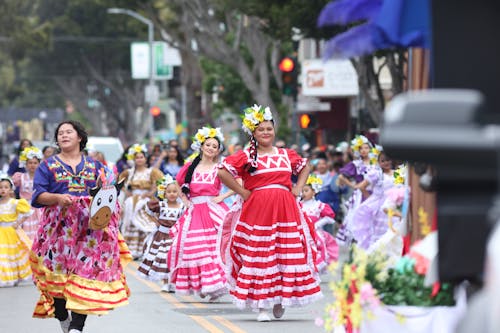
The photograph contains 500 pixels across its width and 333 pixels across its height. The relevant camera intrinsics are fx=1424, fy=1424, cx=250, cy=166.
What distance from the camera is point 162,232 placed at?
18297 millimetres

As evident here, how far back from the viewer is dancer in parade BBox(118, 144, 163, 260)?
77.2ft

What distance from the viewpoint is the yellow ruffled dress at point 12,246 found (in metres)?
19.1

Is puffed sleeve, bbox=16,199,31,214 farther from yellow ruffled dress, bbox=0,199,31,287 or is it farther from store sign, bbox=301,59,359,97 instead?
store sign, bbox=301,59,359,97

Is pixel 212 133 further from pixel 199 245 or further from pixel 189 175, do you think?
pixel 199 245

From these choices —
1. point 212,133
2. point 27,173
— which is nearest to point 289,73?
point 27,173

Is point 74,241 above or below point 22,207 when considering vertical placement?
above

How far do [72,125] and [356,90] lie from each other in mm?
26902

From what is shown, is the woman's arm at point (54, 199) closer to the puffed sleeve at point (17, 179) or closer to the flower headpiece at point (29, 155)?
the flower headpiece at point (29, 155)

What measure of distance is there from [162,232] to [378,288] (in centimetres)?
1142

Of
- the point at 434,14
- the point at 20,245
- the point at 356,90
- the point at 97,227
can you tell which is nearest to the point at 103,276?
the point at 97,227

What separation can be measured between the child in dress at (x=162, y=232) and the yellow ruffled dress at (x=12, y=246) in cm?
179

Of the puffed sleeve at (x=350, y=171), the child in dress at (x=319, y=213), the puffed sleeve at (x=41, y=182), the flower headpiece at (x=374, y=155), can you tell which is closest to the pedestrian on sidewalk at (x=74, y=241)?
the puffed sleeve at (x=41, y=182)

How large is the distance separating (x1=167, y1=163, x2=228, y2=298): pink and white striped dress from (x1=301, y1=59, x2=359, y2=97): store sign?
2135 cm

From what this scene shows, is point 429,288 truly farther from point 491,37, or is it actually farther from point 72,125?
point 72,125
